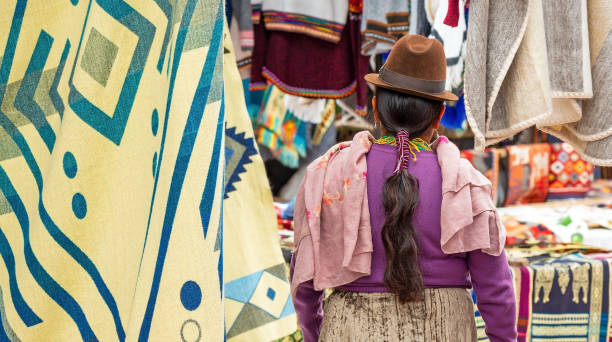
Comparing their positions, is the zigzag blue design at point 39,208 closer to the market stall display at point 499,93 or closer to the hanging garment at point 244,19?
the market stall display at point 499,93

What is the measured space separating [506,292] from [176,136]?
3.54 feet

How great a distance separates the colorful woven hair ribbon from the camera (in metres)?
1.54

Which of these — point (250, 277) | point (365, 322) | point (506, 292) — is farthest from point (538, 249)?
point (250, 277)

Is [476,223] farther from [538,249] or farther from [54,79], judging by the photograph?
[538,249]

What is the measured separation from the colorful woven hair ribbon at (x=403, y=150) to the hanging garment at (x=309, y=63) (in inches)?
42.0

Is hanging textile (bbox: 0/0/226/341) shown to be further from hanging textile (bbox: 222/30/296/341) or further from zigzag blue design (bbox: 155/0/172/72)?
hanging textile (bbox: 222/30/296/341)

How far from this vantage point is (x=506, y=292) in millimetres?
1589

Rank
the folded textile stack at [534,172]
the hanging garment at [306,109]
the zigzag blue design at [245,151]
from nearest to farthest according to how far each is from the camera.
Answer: the zigzag blue design at [245,151], the hanging garment at [306,109], the folded textile stack at [534,172]

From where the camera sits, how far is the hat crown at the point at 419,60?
5.26ft

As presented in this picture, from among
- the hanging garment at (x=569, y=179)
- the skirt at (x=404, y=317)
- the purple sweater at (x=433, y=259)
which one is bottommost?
the hanging garment at (x=569, y=179)

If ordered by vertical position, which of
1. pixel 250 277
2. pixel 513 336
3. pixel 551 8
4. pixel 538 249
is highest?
pixel 551 8

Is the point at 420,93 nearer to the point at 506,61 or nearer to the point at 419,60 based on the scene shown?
the point at 419,60

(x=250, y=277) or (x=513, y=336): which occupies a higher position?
(x=250, y=277)

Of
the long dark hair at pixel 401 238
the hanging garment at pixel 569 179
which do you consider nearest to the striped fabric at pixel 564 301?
the long dark hair at pixel 401 238
